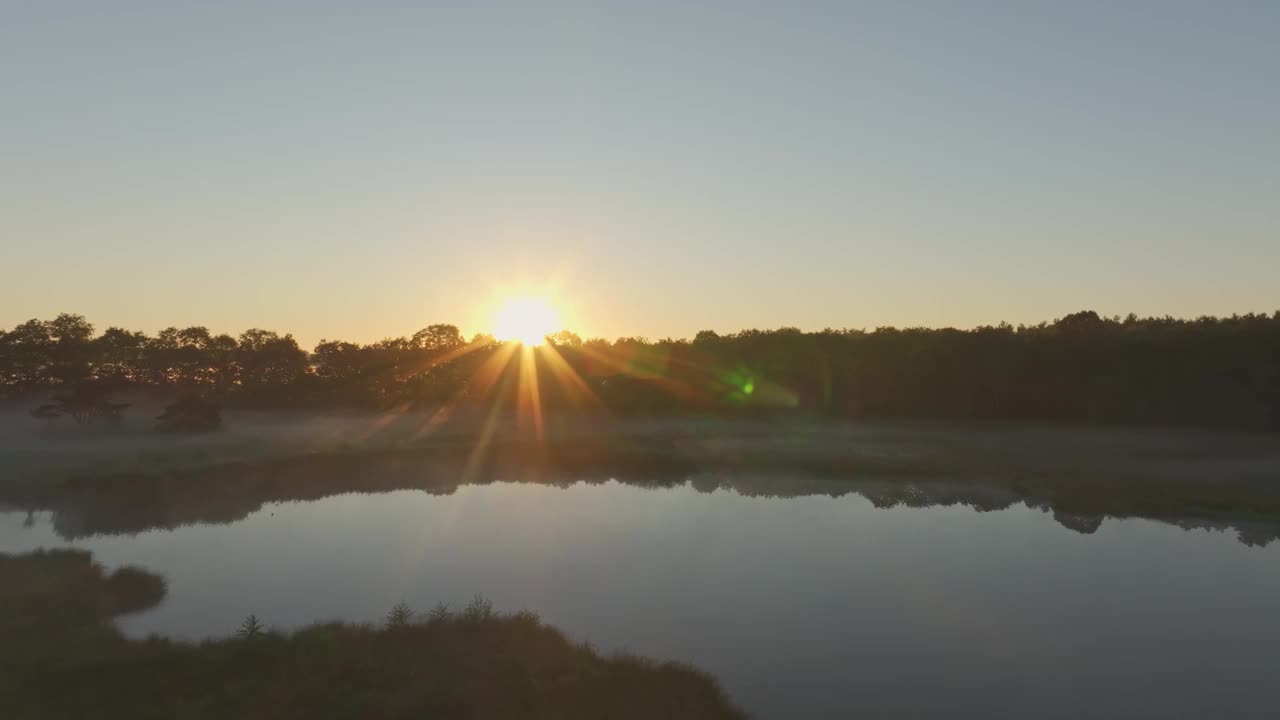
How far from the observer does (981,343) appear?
184 ft

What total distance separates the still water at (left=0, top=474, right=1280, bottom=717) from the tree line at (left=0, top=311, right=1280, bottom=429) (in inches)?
1128

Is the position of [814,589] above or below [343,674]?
above

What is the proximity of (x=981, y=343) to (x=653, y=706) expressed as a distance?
166 ft

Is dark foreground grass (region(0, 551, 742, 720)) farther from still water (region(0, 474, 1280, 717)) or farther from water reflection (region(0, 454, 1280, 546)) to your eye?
water reflection (region(0, 454, 1280, 546))

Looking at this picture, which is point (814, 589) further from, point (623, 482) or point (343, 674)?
point (623, 482)

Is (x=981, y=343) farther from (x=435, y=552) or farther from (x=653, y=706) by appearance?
(x=653, y=706)

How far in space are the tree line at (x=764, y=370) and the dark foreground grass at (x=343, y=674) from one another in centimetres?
4277

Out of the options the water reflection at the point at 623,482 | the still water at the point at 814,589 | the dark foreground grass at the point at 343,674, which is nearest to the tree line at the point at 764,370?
the water reflection at the point at 623,482

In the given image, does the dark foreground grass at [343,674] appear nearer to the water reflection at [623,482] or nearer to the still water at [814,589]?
the still water at [814,589]

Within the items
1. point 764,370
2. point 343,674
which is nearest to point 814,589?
point 343,674

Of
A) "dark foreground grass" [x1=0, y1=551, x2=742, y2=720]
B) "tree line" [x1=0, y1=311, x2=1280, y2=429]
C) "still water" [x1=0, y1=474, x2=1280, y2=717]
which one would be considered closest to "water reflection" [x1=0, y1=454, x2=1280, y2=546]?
"still water" [x1=0, y1=474, x2=1280, y2=717]

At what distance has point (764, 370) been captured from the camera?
63.8m

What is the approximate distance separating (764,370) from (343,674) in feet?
174

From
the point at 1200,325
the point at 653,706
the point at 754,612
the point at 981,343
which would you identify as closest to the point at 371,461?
the point at 754,612
